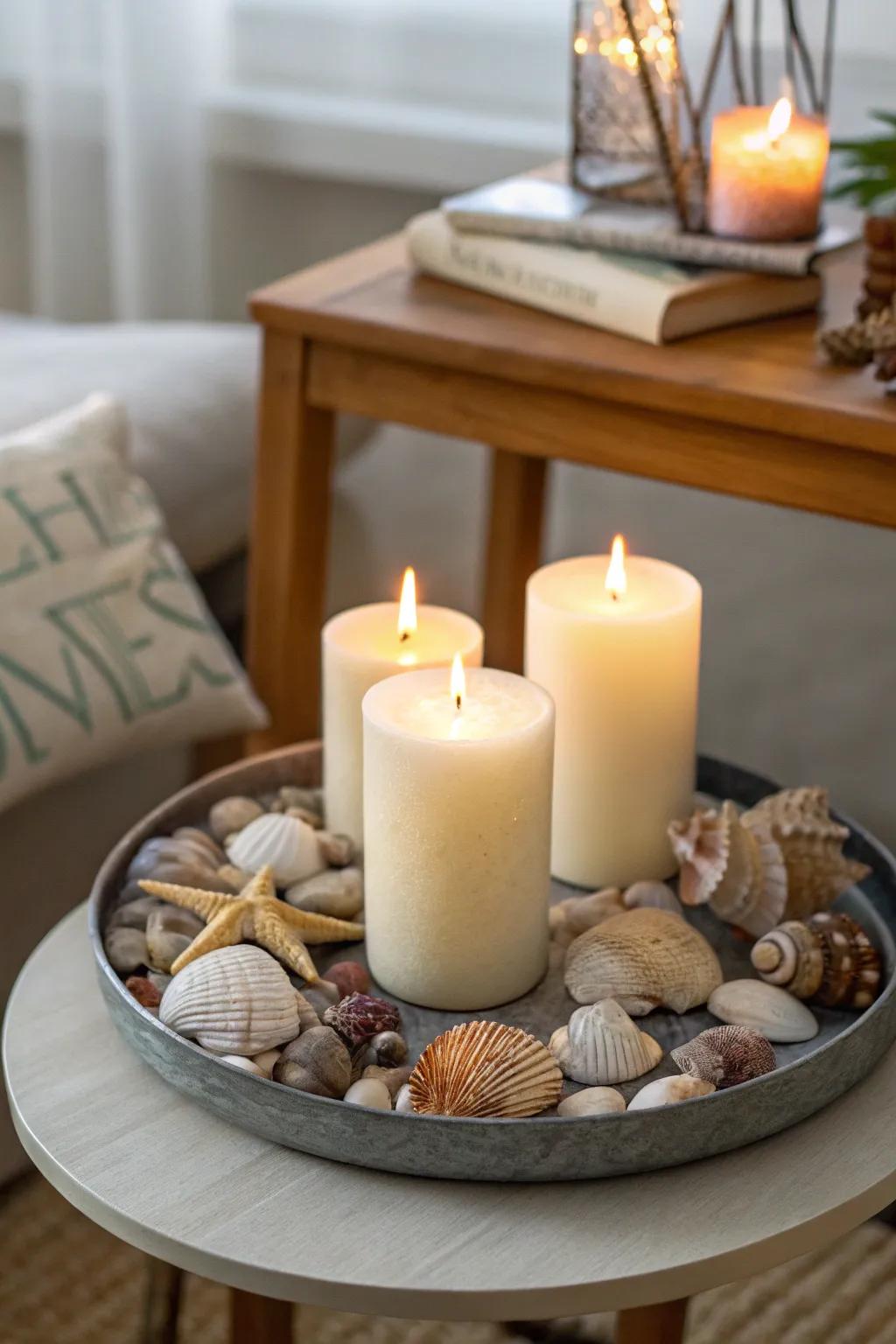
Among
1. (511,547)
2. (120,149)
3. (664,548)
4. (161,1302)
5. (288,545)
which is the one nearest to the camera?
(161,1302)

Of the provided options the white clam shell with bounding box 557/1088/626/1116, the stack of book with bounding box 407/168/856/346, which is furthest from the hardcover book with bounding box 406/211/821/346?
the white clam shell with bounding box 557/1088/626/1116

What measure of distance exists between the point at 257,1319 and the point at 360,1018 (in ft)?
0.82

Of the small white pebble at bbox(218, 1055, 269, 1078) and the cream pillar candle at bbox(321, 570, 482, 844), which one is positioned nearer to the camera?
the small white pebble at bbox(218, 1055, 269, 1078)

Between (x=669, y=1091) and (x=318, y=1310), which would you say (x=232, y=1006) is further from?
(x=318, y=1310)

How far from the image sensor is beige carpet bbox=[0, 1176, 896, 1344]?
104 centimetres

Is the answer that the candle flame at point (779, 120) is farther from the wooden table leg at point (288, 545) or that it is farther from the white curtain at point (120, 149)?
the white curtain at point (120, 149)

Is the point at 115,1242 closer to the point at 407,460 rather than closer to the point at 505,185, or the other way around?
the point at 505,185

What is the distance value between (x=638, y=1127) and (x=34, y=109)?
1.61 metres

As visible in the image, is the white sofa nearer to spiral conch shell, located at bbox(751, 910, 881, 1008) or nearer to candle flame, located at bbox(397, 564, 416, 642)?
candle flame, located at bbox(397, 564, 416, 642)

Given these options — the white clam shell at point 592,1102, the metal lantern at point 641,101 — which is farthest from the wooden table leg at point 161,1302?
the metal lantern at point 641,101

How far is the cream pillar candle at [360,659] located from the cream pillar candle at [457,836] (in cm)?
7

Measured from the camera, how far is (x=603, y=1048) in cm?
63

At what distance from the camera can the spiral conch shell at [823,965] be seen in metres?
0.67

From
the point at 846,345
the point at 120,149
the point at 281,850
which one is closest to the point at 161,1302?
the point at 281,850
